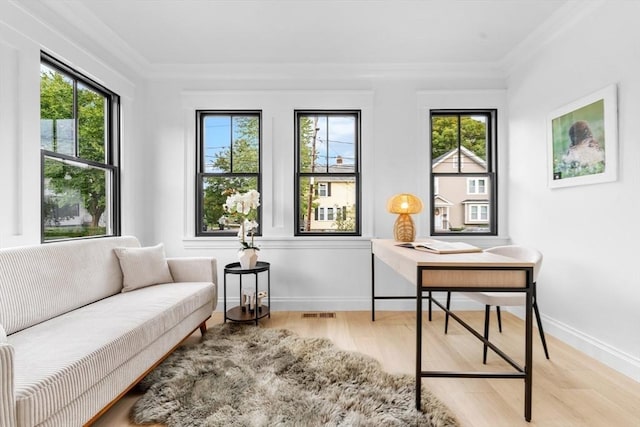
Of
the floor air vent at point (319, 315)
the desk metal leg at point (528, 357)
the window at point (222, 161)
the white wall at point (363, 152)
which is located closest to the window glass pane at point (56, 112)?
the white wall at point (363, 152)

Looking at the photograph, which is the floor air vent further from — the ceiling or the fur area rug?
the ceiling

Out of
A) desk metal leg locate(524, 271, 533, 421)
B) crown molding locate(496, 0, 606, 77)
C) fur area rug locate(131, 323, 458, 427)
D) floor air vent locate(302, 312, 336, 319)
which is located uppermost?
crown molding locate(496, 0, 606, 77)

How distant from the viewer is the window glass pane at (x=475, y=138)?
11.6 feet

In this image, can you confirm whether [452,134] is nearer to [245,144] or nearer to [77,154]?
[245,144]

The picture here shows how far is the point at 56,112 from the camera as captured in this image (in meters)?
2.45

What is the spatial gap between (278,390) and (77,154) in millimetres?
2490

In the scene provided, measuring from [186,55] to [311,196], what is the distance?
1.91 meters

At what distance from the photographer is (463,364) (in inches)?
87.1

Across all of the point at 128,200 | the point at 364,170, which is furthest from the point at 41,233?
the point at 364,170

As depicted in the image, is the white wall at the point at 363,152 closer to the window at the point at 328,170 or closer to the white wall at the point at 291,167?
the white wall at the point at 291,167

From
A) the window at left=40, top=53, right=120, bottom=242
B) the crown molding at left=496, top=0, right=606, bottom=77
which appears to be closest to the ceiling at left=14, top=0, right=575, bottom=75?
the crown molding at left=496, top=0, right=606, bottom=77

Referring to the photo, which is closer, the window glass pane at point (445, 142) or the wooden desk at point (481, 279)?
the wooden desk at point (481, 279)

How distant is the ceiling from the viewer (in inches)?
95.4

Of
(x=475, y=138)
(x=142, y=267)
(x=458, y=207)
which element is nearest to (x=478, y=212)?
(x=458, y=207)
